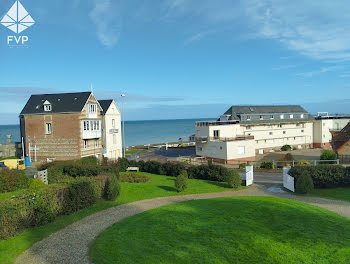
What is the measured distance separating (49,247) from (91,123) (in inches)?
1150

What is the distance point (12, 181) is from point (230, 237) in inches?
647

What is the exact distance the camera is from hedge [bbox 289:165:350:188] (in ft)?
74.4

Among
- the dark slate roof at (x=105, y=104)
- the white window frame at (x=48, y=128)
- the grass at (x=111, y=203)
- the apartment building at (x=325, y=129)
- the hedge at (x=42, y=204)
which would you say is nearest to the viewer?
the grass at (x=111, y=203)

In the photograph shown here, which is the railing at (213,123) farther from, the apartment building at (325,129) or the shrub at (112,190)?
the shrub at (112,190)

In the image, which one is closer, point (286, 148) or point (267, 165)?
point (267, 165)

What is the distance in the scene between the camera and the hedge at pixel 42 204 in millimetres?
13166

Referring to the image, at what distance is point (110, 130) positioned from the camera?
44.8 meters

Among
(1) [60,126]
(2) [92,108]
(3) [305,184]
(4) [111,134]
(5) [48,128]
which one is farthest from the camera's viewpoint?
(4) [111,134]

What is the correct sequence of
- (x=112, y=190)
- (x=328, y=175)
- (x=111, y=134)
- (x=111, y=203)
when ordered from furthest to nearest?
(x=111, y=134) < (x=328, y=175) < (x=112, y=190) < (x=111, y=203)

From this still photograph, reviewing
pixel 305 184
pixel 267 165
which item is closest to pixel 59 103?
pixel 267 165

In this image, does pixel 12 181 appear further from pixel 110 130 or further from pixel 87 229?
pixel 110 130

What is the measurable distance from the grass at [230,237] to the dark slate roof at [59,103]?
87.2ft

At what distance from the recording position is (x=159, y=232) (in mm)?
12891

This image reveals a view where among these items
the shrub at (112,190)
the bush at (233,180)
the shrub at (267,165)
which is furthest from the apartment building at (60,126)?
the shrub at (267,165)
